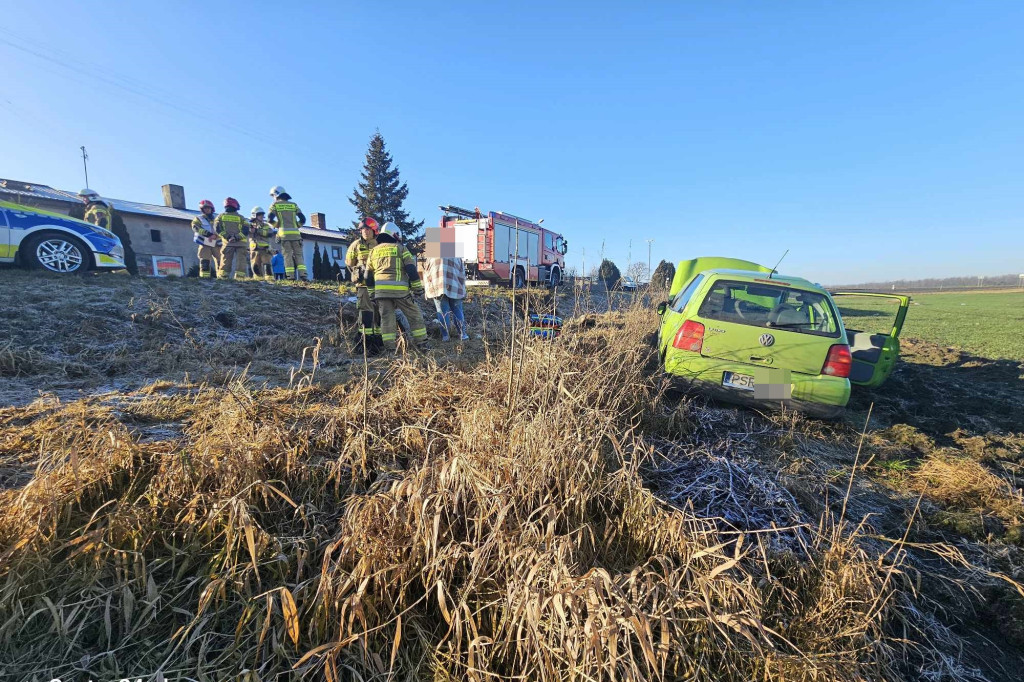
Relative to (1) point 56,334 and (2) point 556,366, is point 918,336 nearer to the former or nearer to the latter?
(2) point 556,366

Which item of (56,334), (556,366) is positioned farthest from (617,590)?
(56,334)

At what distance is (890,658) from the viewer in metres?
1.45

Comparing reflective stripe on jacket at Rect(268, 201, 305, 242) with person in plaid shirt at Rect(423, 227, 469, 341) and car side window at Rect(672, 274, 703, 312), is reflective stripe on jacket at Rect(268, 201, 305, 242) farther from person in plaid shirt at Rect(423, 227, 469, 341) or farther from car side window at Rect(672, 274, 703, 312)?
car side window at Rect(672, 274, 703, 312)

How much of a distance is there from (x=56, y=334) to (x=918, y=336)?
16.0 metres

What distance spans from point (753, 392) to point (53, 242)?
9920 millimetres

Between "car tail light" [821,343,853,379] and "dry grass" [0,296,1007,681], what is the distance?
1778 mm

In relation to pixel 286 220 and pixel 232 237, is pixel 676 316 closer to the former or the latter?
pixel 286 220

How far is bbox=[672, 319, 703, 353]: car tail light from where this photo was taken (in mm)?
3588

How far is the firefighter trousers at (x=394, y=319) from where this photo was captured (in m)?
5.05

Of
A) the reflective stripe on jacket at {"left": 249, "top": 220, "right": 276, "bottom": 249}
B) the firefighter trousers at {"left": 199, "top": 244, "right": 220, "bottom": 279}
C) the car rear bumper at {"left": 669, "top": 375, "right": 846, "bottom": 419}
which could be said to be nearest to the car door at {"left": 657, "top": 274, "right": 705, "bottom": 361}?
the car rear bumper at {"left": 669, "top": 375, "right": 846, "bottom": 419}

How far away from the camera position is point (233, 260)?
9.52 m

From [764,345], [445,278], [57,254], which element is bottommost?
[764,345]

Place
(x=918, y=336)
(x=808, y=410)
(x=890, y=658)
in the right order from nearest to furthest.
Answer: (x=890, y=658) < (x=808, y=410) < (x=918, y=336)

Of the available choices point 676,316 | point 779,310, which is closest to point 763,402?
A: point 779,310
